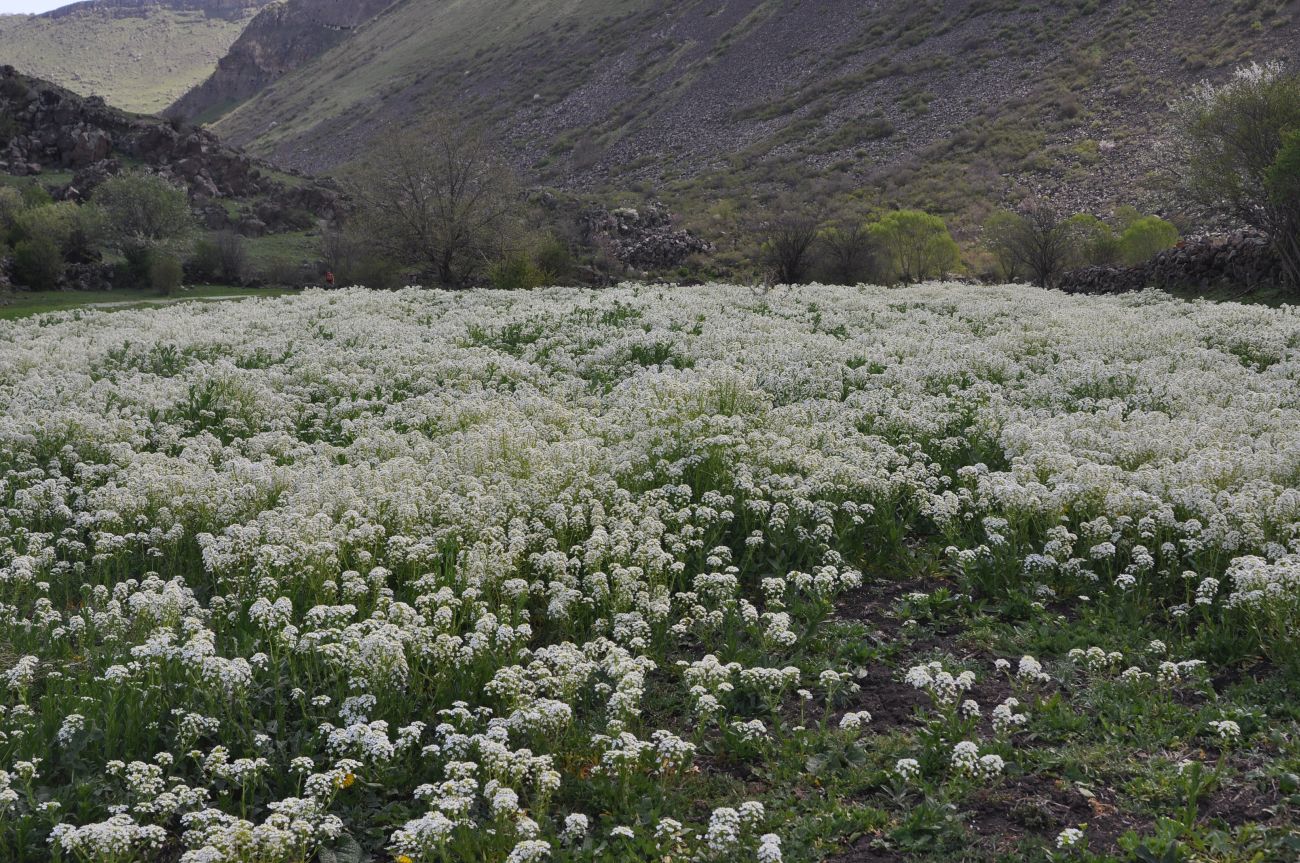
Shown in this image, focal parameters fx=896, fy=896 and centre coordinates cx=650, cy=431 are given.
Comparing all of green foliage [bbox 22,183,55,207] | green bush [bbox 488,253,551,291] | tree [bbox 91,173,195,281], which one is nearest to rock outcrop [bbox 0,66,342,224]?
green foliage [bbox 22,183,55,207]

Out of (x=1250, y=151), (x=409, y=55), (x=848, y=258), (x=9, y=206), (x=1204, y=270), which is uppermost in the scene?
(x=409, y=55)

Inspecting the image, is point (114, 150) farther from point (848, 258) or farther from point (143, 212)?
point (848, 258)

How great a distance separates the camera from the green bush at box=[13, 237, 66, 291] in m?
38.8

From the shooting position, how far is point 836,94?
84.3 metres

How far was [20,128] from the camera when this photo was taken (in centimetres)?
6288

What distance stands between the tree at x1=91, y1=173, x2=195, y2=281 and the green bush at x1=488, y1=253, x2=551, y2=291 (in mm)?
22204

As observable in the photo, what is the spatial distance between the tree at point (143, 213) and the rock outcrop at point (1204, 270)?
4599 cm

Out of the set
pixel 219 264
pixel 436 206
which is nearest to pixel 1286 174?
pixel 436 206

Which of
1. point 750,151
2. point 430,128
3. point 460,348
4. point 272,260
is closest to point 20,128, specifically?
point 272,260

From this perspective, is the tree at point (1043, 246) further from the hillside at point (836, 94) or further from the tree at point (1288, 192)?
the hillside at point (836, 94)

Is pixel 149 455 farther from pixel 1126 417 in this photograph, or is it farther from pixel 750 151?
pixel 750 151

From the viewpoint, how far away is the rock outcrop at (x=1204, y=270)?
27953 mm

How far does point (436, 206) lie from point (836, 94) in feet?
177

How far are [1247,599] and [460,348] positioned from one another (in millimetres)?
13650
